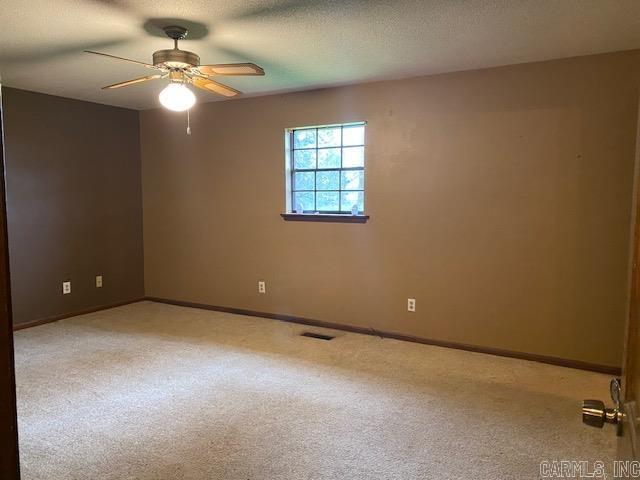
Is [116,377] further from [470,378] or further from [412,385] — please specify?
[470,378]

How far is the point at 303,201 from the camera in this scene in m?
4.64

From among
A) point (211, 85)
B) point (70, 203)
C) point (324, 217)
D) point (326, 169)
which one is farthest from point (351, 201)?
point (70, 203)

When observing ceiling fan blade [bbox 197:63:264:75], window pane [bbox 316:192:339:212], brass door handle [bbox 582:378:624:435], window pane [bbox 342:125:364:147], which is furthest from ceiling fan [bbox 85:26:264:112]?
brass door handle [bbox 582:378:624:435]

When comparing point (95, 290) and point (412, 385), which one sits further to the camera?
point (95, 290)

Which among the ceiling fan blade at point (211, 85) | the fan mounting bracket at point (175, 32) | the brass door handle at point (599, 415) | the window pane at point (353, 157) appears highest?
the fan mounting bracket at point (175, 32)

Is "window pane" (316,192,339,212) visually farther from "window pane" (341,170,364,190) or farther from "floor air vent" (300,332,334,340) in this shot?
"floor air vent" (300,332,334,340)

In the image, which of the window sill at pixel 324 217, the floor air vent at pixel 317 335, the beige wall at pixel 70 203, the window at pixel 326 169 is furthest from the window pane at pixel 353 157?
the beige wall at pixel 70 203

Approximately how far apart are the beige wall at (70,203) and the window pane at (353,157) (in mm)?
2759

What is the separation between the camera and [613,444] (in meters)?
2.33

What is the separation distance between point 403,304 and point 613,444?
6.44 ft

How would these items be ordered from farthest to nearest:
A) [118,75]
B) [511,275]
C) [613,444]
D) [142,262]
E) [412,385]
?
1. [142,262]
2. [118,75]
3. [511,275]
4. [412,385]
5. [613,444]

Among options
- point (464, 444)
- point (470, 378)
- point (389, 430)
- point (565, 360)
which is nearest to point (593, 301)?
point (565, 360)

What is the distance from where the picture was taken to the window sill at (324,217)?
166 inches

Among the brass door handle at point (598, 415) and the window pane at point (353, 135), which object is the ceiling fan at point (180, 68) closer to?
the window pane at point (353, 135)
